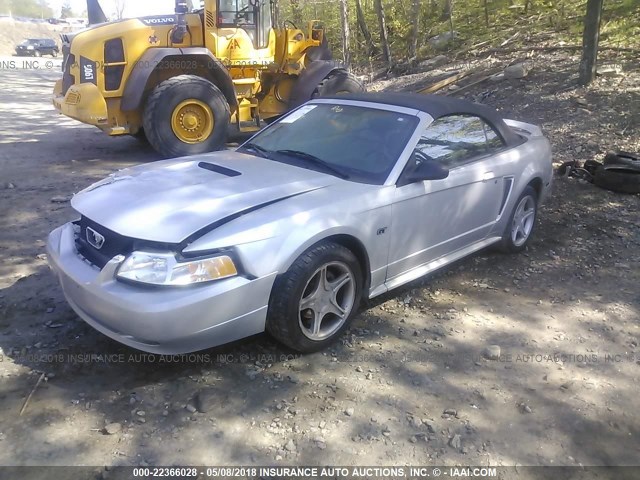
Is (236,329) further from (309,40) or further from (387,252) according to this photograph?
(309,40)

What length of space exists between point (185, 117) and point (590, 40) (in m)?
6.40

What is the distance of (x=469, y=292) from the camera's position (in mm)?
4344

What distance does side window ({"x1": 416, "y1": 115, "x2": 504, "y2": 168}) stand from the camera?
4.03 meters

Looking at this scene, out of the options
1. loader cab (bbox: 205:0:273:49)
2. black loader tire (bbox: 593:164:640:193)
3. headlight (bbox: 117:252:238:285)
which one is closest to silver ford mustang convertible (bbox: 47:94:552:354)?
headlight (bbox: 117:252:238:285)

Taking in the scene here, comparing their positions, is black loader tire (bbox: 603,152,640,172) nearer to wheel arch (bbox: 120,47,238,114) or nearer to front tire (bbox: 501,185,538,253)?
front tire (bbox: 501,185,538,253)

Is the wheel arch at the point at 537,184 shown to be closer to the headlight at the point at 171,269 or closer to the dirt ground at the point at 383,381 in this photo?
the dirt ground at the point at 383,381

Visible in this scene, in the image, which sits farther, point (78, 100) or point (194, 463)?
point (78, 100)

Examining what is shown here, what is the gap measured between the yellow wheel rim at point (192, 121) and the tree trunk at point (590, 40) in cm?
602

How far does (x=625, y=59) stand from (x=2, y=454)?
11453 millimetres

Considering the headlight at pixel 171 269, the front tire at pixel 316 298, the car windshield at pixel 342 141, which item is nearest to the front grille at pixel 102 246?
the headlight at pixel 171 269

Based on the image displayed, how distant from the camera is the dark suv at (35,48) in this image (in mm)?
38062

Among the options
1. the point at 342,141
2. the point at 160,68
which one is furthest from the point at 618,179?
the point at 160,68

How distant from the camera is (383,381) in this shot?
321 cm

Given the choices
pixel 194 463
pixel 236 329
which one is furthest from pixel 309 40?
pixel 194 463
